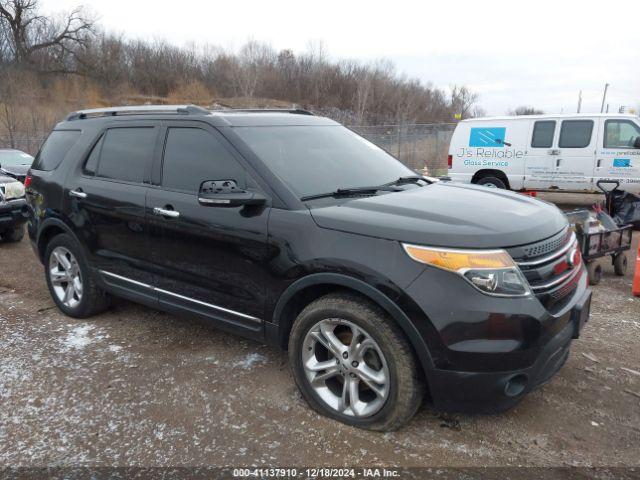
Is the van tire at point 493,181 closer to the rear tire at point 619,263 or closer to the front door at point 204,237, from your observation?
the rear tire at point 619,263

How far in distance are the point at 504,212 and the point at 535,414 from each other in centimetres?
125

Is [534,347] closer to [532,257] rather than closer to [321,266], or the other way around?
[532,257]

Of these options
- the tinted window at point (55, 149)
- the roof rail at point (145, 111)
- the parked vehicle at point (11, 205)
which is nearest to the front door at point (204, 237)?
the roof rail at point (145, 111)

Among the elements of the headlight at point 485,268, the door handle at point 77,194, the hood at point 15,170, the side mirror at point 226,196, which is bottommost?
the hood at point 15,170

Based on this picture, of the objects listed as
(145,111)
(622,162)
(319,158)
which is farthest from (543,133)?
(145,111)

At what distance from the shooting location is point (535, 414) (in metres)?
3.01

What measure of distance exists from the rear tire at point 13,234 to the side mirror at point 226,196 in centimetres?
651

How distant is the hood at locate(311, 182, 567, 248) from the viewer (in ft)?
8.34

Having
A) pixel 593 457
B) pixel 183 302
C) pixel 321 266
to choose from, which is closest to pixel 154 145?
pixel 183 302

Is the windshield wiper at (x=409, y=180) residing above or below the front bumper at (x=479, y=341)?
above

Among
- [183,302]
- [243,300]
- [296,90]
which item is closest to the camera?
[243,300]

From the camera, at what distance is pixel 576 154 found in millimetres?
10711

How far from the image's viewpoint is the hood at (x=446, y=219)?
8.34 ft

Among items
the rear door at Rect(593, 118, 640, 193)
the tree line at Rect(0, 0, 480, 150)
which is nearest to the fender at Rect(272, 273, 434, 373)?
the rear door at Rect(593, 118, 640, 193)
